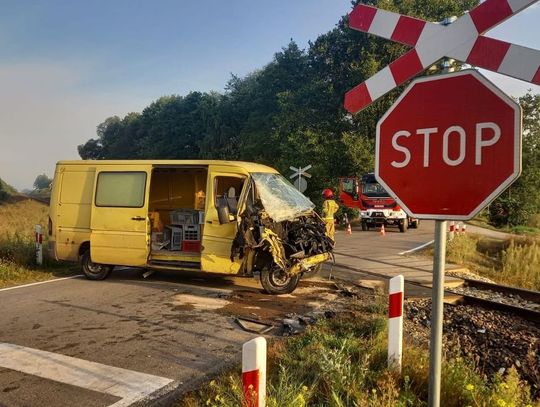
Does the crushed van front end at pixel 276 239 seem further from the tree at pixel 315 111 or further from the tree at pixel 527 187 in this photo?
the tree at pixel 527 187

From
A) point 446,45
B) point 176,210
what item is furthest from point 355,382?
point 176,210

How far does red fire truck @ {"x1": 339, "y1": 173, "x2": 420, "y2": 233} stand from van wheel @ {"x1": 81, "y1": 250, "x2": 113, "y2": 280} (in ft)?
47.4

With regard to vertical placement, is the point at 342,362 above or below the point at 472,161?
below

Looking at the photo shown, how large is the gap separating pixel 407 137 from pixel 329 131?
30.6 metres

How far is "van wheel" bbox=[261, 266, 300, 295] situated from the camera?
8078mm

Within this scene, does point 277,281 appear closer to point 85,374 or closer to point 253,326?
point 253,326

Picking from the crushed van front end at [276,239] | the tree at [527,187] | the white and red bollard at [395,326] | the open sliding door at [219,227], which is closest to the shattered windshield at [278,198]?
the crushed van front end at [276,239]

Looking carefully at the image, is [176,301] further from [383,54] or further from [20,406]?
[383,54]

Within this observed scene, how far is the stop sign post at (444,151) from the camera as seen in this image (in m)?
2.16

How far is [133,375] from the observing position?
4500 millimetres

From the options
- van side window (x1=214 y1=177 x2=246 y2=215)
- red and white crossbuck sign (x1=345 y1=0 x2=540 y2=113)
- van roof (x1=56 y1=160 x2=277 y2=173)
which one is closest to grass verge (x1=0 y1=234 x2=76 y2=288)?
van roof (x1=56 y1=160 x2=277 y2=173)

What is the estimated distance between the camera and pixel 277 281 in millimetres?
8141

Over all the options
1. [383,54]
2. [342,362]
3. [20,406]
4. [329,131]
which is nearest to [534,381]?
[342,362]

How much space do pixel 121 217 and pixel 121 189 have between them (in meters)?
0.56
